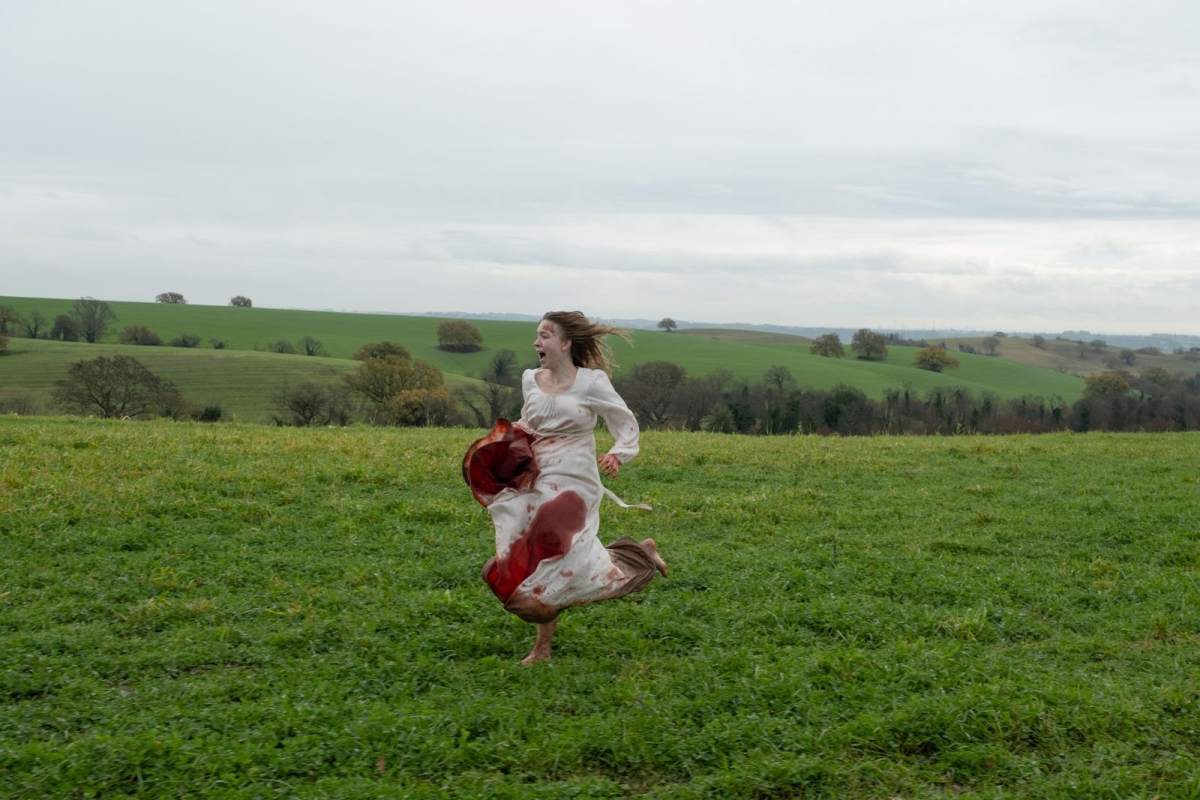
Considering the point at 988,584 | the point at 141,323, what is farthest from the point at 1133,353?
the point at 988,584

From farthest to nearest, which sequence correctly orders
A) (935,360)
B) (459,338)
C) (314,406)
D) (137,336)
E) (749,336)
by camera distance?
(749,336) → (935,360) → (459,338) → (137,336) → (314,406)

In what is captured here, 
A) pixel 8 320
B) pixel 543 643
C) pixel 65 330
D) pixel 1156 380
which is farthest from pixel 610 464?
pixel 1156 380

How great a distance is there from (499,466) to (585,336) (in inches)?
48.3

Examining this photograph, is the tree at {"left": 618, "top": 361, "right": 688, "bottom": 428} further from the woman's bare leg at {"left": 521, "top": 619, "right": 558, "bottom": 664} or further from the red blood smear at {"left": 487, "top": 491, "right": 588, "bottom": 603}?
the red blood smear at {"left": 487, "top": 491, "right": 588, "bottom": 603}

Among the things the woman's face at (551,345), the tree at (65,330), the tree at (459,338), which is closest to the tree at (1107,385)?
the tree at (459,338)

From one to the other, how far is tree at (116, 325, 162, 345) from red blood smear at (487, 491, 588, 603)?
85372 millimetres

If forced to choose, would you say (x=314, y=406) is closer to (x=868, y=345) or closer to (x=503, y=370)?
(x=503, y=370)

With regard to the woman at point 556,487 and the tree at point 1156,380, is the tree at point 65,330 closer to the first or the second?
the woman at point 556,487

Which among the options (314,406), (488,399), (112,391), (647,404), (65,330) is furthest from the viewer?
(65,330)

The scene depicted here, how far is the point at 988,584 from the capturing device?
941cm

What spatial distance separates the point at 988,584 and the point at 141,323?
3826 inches

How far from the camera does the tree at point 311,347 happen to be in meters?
88.6

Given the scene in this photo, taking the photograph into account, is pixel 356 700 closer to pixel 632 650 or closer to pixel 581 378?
pixel 632 650

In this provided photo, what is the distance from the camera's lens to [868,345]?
340ft
